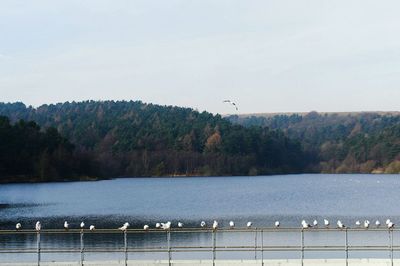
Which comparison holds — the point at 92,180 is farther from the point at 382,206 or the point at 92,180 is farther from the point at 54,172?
the point at 382,206

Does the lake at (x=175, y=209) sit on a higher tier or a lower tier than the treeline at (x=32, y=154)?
lower

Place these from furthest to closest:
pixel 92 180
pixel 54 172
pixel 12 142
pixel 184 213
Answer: pixel 92 180
pixel 54 172
pixel 12 142
pixel 184 213

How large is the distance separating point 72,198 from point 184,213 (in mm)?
35556

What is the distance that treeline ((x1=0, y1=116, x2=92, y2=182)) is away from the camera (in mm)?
151625

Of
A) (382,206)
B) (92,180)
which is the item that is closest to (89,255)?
(382,206)

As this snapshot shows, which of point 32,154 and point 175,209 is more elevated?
point 32,154

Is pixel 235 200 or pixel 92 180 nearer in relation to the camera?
pixel 235 200

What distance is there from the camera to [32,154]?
158 metres

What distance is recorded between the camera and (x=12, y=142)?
15162cm

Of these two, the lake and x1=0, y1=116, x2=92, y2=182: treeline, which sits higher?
x1=0, y1=116, x2=92, y2=182: treeline

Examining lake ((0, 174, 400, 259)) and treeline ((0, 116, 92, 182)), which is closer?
lake ((0, 174, 400, 259))

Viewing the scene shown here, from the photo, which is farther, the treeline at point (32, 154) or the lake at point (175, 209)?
the treeline at point (32, 154)

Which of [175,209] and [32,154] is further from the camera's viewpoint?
[32,154]

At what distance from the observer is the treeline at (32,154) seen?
152 m
